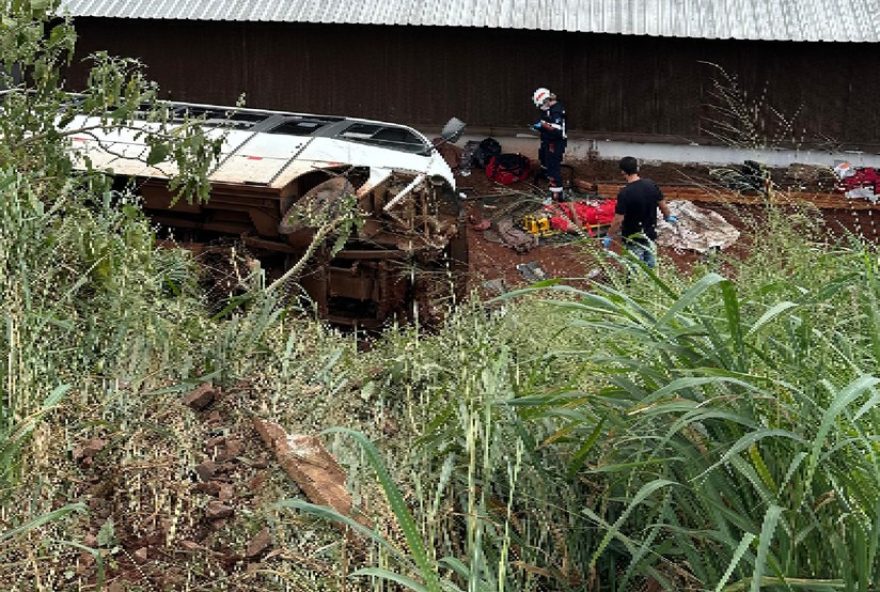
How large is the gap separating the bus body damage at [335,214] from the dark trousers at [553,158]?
370 cm

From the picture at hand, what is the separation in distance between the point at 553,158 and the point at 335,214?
6.03 meters

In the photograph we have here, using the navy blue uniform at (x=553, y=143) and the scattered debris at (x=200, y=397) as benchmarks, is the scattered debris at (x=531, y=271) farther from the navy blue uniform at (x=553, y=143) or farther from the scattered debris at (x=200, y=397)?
the scattered debris at (x=200, y=397)

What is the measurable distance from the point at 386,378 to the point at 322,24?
10441 mm

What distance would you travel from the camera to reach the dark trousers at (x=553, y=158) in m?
14.3

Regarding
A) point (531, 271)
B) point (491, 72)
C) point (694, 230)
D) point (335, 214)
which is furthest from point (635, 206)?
point (491, 72)

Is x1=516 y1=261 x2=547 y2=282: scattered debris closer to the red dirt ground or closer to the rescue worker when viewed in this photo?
the red dirt ground

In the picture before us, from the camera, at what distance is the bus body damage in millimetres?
9625

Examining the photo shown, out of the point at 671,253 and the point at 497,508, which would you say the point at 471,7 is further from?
the point at 497,508

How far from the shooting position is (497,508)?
Answer: 12.9 feet

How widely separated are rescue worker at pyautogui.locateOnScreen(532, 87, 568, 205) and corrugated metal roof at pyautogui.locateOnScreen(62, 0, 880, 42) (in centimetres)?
94

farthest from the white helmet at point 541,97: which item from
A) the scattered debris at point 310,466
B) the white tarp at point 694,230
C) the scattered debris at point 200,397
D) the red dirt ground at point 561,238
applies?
the scattered debris at point 310,466

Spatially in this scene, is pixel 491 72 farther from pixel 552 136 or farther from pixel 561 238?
pixel 561 238

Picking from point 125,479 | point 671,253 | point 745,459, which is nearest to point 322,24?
point 671,253

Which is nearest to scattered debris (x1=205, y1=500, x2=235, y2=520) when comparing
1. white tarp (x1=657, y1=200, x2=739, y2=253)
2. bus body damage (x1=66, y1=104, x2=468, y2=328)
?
Result: bus body damage (x1=66, y1=104, x2=468, y2=328)
